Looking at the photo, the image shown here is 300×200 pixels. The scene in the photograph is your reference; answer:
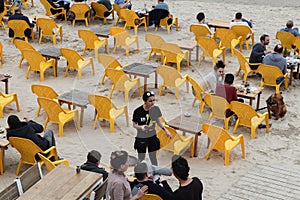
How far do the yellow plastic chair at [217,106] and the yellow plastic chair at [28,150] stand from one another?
339 centimetres

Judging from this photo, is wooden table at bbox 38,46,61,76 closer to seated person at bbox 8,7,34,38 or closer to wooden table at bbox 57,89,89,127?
wooden table at bbox 57,89,89,127

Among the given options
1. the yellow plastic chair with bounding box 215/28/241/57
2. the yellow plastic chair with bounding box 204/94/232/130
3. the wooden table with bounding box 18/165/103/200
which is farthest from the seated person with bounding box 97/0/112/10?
the wooden table with bounding box 18/165/103/200

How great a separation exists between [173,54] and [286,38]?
315cm

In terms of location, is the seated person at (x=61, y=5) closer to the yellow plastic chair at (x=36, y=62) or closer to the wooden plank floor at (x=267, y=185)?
the yellow plastic chair at (x=36, y=62)

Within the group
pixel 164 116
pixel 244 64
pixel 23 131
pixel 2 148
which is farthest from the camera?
pixel 244 64

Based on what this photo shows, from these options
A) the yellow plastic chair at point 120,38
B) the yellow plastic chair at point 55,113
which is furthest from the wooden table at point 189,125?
the yellow plastic chair at point 120,38

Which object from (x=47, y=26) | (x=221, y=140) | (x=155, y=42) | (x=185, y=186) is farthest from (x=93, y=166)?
(x=47, y=26)

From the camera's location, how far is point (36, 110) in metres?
12.1

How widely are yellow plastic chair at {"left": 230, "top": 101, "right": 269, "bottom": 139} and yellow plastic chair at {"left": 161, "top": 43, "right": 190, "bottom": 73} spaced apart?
10.8ft

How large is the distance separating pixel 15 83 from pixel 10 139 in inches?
174

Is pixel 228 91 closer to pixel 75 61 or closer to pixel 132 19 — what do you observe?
pixel 75 61

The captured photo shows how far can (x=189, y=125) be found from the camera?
33.8 ft

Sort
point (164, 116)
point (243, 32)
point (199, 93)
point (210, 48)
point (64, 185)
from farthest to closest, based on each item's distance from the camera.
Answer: point (243, 32) < point (210, 48) < point (199, 93) < point (164, 116) < point (64, 185)

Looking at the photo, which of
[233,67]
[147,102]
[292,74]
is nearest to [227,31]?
[233,67]
